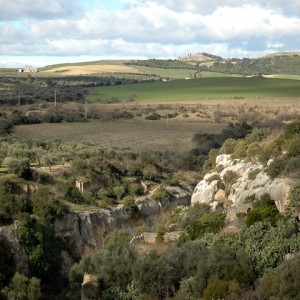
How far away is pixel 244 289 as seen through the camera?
16484mm

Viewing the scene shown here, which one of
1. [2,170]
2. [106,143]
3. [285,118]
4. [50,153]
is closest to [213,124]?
[285,118]

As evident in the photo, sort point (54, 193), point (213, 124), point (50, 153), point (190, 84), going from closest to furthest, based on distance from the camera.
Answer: point (54, 193) → point (50, 153) → point (213, 124) → point (190, 84)

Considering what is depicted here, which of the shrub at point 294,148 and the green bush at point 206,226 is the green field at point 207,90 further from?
the green bush at point 206,226

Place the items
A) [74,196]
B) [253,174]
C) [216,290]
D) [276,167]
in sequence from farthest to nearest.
A: [74,196], [253,174], [276,167], [216,290]

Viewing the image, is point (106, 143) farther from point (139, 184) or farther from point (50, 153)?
point (139, 184)

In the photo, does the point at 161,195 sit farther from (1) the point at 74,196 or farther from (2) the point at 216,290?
(2) the point at 216,290

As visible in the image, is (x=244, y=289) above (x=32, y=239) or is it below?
above

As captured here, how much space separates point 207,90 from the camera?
12256 cm

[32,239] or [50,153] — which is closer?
[32,239]

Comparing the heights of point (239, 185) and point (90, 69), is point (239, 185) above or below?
below

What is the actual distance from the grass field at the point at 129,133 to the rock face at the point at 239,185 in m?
24.0

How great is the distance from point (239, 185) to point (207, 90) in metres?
94.5

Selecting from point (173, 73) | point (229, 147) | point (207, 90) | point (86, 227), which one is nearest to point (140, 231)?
point (86, 227)

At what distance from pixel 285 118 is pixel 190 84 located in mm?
60939
